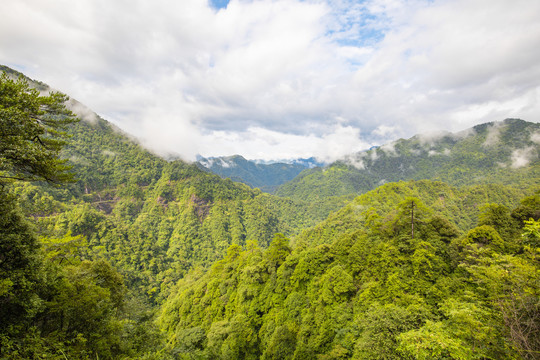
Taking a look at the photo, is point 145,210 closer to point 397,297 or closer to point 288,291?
point 288,291

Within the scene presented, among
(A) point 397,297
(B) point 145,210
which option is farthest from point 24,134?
(B) point 145,210

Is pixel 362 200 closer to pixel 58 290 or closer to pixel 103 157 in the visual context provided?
pixel 58 290

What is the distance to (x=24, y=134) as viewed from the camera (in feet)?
33.6

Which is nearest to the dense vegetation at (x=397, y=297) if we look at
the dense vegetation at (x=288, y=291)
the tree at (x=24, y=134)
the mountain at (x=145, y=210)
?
the dense vegetation at (x=288, y=291)

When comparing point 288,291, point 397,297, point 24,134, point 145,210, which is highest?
point 24,134

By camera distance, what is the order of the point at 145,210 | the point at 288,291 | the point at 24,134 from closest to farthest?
the point at 24,134 < the point at 288,291 < the point at 145,210

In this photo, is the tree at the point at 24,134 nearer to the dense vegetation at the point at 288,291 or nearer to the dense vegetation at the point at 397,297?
the dense vegetation at the point at 288,291

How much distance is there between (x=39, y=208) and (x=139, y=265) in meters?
Answer: 92.1

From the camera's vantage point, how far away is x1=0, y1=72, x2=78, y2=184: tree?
9625 millimetres

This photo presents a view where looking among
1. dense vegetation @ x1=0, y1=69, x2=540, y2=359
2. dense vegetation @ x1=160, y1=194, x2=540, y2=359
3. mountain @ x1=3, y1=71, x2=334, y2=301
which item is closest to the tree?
dense vegetation @ x1=0, y1=69, x2=540, y2=359

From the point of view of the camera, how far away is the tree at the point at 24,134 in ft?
31.6

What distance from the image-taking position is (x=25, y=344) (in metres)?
8.99

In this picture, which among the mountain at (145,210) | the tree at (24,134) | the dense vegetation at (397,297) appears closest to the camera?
the dense vegetation at (397,297)

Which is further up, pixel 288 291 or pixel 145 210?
pixel 145 210
